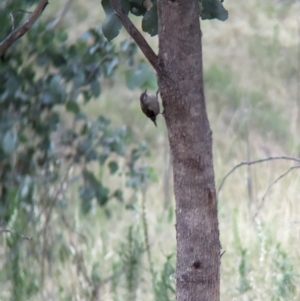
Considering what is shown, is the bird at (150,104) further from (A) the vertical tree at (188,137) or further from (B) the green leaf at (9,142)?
(B) the green leaf at (9,142)

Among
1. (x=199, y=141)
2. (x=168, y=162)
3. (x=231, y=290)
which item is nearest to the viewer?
(x=199, y=141)

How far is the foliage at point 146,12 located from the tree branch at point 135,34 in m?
0.08

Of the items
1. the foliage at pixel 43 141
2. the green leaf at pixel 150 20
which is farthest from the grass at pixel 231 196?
the green leaf at pixel 150 20

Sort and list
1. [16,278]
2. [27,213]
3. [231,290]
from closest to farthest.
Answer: [16,278] → [231,290] → [27,213]

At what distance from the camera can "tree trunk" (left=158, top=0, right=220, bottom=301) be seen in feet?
3.36

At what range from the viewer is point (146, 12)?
1.15m

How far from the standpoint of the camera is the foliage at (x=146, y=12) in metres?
1.12

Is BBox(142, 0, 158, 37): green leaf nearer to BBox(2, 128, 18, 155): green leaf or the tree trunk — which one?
the tree trunk

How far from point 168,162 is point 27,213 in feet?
3.54

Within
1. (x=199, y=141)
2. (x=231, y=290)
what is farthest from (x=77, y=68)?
(x=199, y=141)

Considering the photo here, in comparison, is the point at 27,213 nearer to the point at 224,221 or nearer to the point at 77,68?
the point at 77,68

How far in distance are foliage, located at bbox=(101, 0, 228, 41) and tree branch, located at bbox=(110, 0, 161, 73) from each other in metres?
0.08

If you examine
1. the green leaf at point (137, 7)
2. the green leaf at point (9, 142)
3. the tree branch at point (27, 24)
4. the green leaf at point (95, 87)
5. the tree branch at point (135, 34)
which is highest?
the green leaf at point (95, 87)

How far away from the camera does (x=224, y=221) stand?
2.57 metres
